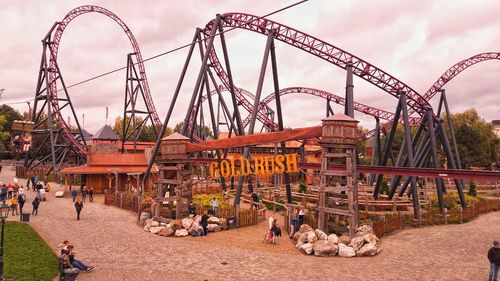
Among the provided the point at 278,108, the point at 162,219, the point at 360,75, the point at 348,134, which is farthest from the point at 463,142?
the point at 162,219

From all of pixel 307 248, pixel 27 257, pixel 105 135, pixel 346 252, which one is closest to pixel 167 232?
pixel 27 257

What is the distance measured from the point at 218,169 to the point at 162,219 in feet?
13.2

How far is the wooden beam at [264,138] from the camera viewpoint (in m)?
16.4

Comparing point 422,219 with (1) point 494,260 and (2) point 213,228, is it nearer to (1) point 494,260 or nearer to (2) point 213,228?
(1) point 494,260

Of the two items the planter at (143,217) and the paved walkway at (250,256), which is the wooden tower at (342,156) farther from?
the planter at (143,217)

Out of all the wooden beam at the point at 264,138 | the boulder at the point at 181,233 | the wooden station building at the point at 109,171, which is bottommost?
the boulder at the point at 181,233

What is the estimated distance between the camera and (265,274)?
37.0 feet

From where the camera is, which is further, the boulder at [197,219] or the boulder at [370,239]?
the boulder at [197,219]

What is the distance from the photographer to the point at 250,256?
13.4 m

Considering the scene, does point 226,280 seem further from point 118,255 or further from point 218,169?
point 218,169

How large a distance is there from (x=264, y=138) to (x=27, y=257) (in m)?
11.0

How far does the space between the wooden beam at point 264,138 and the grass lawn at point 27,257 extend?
863 cm

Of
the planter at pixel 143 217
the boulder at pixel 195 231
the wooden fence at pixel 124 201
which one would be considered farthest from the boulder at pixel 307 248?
the wooden fence at pixel 124 201

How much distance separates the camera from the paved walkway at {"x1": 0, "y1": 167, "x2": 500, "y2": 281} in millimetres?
11195
